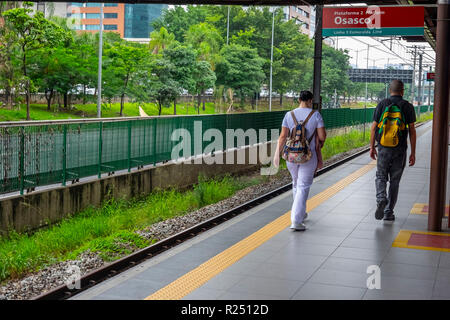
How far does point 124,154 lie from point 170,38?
149 ft

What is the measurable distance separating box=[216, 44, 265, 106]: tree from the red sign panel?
39870 millimetres

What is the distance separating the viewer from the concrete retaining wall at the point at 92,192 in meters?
10.8

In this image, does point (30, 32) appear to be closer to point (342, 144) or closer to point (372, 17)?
point (342, 144)

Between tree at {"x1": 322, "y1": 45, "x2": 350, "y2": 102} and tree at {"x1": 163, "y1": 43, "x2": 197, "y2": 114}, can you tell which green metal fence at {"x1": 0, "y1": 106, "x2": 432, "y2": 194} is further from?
tree at {"x1": 322, "y1": 45, "x2": 350, "y2": 102}

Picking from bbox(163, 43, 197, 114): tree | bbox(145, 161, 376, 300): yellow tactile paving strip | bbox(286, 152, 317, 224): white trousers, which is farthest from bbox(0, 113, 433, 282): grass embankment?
bbox(163, 43, 197, 114): tree

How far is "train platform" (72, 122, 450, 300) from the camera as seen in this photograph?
5977 millimetres

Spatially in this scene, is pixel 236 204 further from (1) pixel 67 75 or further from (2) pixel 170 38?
(2) pixel 170 38

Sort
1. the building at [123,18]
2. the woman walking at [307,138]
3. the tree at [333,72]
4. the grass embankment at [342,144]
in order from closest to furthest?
the woman walking at [307,138], the grass embankment at [342,144], the tree at [333,72], the building at [123,18]

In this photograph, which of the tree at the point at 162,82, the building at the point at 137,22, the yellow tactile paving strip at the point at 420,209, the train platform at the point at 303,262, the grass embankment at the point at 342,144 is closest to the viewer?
the train platform at the point at 303,262

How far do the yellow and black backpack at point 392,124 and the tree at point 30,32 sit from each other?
1260 inches

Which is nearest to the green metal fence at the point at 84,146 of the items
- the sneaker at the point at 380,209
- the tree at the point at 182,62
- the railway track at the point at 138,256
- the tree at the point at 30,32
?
the railway track at the point at 138,256

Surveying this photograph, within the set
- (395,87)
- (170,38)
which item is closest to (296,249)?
(395,87)

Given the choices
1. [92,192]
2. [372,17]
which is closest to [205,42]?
[372,17]

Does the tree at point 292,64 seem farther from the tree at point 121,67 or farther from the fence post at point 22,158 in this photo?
the fence post at point 22,158
